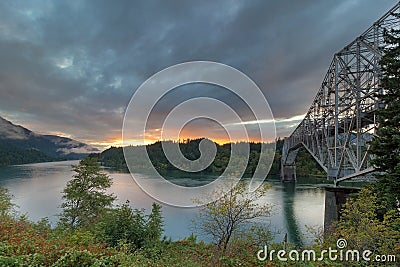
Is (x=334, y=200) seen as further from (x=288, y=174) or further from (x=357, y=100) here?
(x=288, y=174)

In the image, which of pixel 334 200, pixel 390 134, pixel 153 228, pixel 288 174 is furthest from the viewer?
pixel 288 174

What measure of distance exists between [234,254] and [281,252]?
131cm

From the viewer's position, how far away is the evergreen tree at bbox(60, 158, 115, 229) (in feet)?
44.4

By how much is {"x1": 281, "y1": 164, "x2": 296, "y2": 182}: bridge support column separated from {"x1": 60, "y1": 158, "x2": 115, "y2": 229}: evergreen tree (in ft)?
126

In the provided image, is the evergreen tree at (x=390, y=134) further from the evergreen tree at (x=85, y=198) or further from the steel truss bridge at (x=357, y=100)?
the evergreen tree at (x=85, y=198)

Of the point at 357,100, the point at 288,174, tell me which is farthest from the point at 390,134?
the point at 288,174

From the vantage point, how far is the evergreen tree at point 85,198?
1352 cm

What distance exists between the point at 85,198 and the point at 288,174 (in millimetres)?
40589

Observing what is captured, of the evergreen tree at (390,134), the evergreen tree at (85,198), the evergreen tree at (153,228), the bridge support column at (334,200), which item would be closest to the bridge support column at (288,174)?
the bridge support column at (334,200)

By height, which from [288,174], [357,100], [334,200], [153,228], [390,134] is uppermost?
[357,100]

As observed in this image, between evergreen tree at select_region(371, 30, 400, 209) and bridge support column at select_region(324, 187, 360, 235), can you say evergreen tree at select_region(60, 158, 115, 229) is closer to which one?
evergreen tree at select_region(371, 30, 400, 209)

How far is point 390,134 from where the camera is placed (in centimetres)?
812

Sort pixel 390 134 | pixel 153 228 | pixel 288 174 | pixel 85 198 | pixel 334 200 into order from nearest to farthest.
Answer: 1. pixel 390 134
2. pixel 153 228
3. pixel 85 198
4. pixel 334 200
5. pixel 288 174

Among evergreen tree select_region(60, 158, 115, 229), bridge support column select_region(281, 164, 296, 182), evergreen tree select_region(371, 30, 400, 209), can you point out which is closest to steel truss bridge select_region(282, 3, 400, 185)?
evergreen tree select_region(371, 30, 400, 209)
